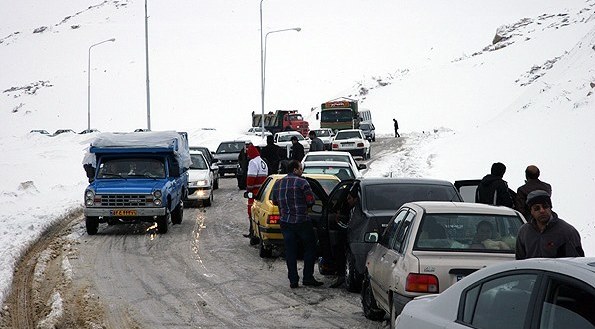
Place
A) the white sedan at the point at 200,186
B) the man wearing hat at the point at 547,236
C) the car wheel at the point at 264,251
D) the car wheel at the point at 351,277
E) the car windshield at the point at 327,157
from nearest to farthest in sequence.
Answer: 1. the man wearing hat at the point at 547,236
2. the car wheel at the point at 351,277
3. the car wheel at the point at 264,251
4. the car windshield at the point at 327,157
5. the white sedan at the point at 200,186

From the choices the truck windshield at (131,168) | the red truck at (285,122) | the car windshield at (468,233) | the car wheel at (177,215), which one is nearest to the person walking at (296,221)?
the car windshield at (468,233)

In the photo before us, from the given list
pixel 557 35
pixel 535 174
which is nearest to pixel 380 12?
pixel 557 35

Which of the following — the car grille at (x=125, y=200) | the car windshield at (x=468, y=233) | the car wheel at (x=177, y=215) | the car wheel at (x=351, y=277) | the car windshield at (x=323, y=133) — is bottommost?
the car wheel at (x=177, y=215)

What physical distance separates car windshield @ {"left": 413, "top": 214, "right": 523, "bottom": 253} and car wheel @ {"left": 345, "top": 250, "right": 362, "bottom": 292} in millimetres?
3225

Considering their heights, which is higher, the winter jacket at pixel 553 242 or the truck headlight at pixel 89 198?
the winter jacket at pixel 553 242

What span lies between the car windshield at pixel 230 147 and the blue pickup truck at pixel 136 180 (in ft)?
49.6

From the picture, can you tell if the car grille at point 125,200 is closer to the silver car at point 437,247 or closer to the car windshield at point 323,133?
the silver car at point 437,247

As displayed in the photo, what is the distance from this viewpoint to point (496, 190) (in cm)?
1337

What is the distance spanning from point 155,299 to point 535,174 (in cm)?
522

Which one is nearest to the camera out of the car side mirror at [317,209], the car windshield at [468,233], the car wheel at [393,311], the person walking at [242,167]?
the car wheel at [393,311]

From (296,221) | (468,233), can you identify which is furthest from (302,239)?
(468,233)

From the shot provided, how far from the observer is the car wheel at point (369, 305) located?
10.8 metres

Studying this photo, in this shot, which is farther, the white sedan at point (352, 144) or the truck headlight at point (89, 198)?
the white sedan at point (352, 144)

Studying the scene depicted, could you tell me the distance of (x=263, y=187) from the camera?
1752 cm
